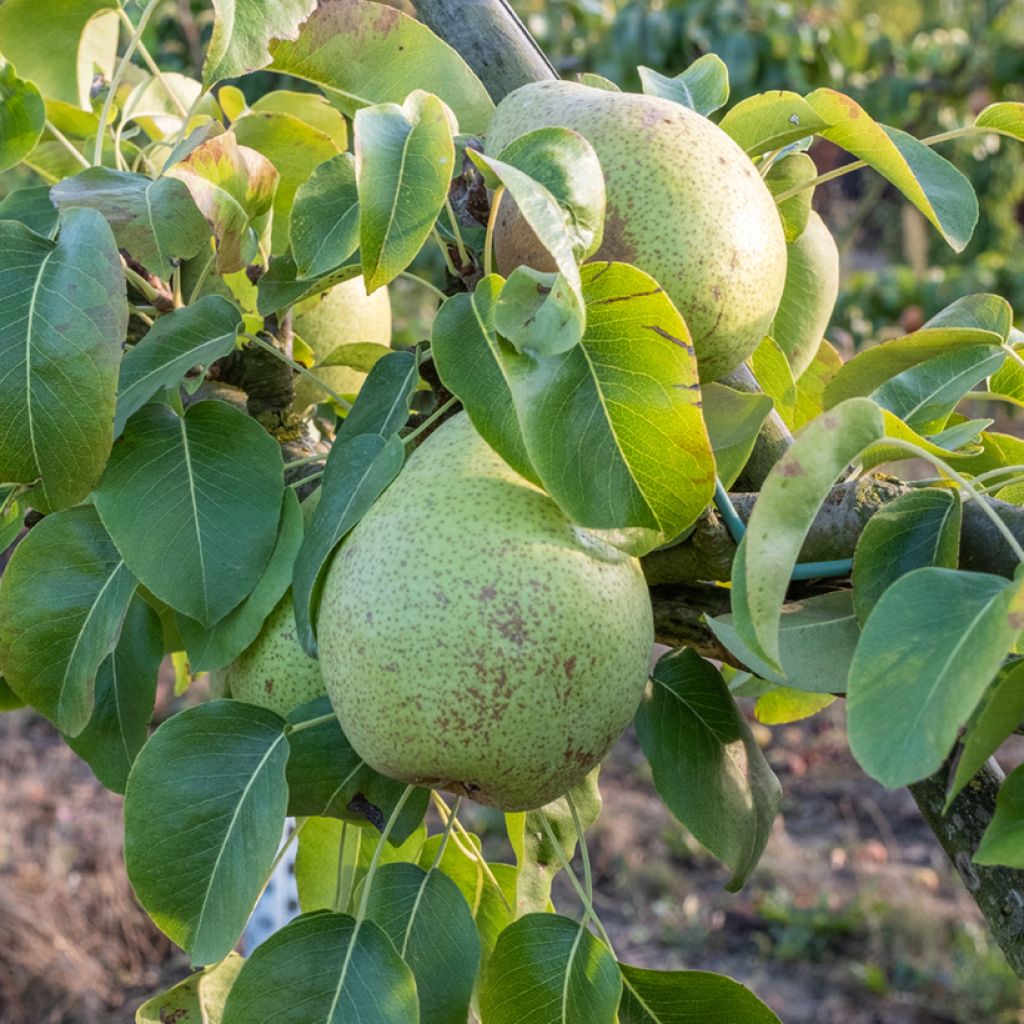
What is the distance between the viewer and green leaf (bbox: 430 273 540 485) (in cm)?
62

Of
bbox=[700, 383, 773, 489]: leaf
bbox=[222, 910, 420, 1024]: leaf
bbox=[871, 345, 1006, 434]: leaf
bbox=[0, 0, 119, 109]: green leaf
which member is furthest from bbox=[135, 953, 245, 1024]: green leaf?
bbox=[0, 0, 119, 109]: green leaf

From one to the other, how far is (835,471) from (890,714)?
0.35 ft

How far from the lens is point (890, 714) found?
50cm

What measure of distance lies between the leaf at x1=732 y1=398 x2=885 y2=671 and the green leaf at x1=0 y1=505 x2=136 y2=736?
1.35ft

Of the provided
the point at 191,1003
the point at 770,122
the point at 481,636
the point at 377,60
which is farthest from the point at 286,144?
the point at 191,1003

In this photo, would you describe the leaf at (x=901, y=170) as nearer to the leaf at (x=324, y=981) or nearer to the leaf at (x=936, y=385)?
the leaf at (x=936, y=385)

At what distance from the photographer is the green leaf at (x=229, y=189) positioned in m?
0.72

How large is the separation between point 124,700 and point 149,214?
31cm

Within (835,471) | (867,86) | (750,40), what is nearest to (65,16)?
(835,471)

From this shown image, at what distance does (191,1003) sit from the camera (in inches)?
32.7

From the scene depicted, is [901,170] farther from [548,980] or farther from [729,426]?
[548,980]

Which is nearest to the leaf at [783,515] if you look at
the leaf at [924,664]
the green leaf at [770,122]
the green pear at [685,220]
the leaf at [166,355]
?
the leaf at [924,664]

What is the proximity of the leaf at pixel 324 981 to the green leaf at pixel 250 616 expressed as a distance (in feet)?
0.53

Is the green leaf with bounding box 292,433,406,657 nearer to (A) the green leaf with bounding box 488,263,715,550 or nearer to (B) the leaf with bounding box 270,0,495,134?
(A) the green leaf with bounding box 488,263,715,550
